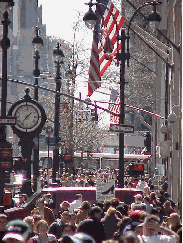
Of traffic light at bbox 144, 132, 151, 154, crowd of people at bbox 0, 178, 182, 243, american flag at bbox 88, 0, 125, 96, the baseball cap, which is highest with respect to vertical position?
american flag at bbox 88, 0, 125, 96

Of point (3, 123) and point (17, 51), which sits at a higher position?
point (17, 51)

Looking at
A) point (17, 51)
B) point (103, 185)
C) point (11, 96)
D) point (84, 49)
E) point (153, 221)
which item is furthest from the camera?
point (17, 51)

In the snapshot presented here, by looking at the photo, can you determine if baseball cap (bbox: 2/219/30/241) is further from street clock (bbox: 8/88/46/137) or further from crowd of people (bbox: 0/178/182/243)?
street clock (bbox: 8/88/46/137)

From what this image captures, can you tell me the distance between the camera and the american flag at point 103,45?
26.2 m

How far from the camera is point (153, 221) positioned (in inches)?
393

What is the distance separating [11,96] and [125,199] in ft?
361

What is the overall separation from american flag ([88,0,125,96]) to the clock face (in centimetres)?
202

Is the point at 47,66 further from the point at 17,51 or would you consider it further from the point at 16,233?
the point at 16,233

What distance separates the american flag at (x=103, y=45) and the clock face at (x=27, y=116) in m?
2.02

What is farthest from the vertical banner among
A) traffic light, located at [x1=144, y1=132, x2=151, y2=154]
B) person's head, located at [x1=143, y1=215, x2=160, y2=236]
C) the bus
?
the bus

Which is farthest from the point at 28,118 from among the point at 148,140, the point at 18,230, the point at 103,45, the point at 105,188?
the point at 148,140

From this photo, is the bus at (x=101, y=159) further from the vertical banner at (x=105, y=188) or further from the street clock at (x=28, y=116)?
the vertical banner at (x=105, y=188)

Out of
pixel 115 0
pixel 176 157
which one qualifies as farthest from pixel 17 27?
pixel 176 157

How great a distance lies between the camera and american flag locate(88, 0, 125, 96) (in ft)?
85.8
